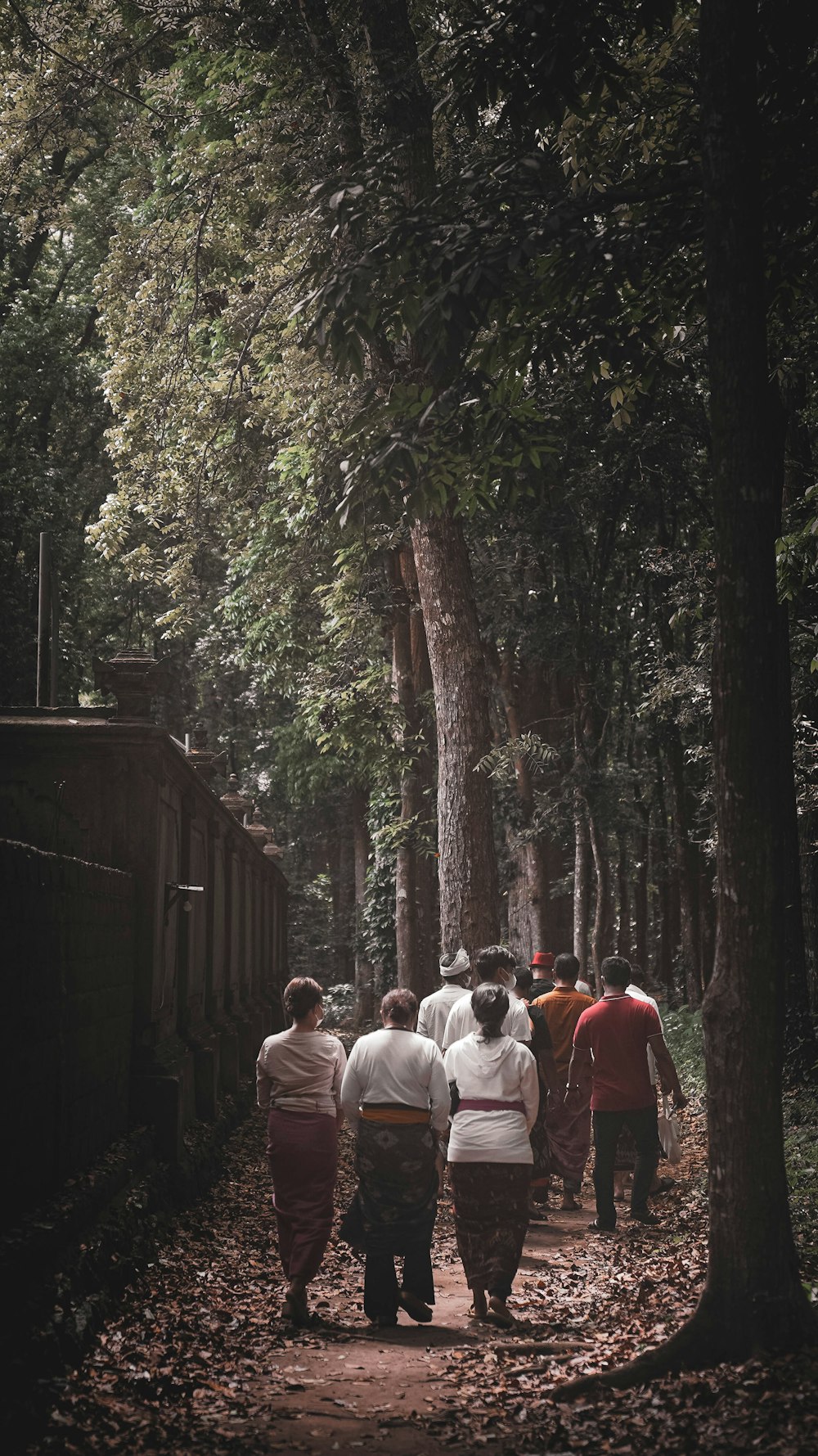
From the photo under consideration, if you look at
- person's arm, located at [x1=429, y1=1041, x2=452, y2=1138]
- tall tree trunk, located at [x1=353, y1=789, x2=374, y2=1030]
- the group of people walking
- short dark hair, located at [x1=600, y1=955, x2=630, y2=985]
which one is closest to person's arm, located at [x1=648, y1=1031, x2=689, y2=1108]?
short dark hair, located at [x1=600, y1=955, x2=630, y2=985]

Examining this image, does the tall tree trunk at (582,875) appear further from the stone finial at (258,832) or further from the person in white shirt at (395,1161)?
the person in white shirt at (395,1161)

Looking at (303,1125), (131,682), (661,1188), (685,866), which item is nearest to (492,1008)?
(303,1125)

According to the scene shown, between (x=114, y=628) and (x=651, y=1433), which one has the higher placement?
(x=114, y=628)

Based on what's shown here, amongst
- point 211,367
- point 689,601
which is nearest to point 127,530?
point 211,367

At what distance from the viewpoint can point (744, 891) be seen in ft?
18.2

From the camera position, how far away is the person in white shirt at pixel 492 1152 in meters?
7.21

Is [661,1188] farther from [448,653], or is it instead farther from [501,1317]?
[448,653]

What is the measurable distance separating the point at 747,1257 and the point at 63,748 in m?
6.12

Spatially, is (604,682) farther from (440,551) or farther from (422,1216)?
(422,1216)

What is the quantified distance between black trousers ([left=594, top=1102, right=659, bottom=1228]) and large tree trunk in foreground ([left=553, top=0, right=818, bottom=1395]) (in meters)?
4.17

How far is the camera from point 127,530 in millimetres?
20266

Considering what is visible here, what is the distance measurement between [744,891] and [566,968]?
5.88m

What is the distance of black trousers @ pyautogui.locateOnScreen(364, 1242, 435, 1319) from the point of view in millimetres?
7172

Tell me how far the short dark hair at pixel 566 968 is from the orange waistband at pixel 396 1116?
401 cm
